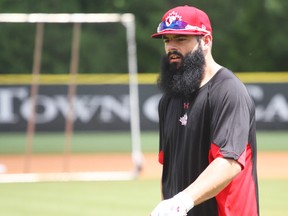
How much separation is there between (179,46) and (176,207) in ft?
3.03

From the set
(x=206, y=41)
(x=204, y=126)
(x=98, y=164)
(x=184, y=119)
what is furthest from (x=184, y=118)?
(x=98, y=164)

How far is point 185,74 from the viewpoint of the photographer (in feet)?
15.1

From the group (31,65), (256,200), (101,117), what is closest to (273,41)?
(31,65)

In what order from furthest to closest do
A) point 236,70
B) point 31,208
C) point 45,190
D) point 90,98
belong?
1. point 236,70
2. point 90,98
3. point 45,190
4. point 31,208

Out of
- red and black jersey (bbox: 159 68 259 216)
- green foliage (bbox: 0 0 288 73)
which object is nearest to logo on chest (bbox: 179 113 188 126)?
red and black jersey (bbox: 159 68 259 216)

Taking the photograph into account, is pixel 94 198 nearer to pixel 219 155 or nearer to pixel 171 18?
pixel 171 18

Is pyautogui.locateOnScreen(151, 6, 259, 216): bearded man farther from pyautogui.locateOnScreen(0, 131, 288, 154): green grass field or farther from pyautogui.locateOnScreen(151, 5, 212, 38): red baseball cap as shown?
pyautogui.locateOnScreen(0, 131, 288, 154): green grass field

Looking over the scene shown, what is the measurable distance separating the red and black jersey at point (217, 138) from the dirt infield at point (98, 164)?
10.9m

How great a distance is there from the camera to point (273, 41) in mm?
34938

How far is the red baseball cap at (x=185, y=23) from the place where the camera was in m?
4.56

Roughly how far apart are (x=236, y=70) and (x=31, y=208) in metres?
23.6

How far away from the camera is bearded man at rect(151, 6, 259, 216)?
4.34m

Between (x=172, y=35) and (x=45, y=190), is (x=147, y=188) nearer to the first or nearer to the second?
(x=45, y=190)

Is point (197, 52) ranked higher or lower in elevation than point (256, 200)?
higher
